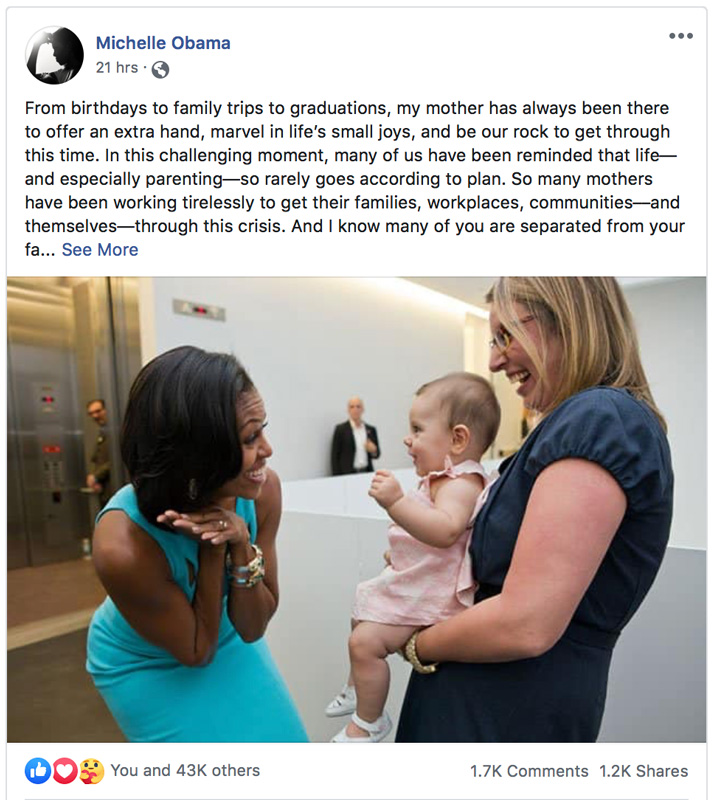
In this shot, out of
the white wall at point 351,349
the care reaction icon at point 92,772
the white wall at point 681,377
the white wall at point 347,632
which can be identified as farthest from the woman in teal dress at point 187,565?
the white wall at point 681,377

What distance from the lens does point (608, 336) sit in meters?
0.64

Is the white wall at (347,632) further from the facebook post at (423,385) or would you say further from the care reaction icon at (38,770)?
the care reaction icon at (38,770)

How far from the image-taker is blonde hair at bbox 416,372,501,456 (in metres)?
0.86

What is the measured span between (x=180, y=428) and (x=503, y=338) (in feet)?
1.49

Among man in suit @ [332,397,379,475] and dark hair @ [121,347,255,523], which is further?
man in suit @ [332,397,379,475]

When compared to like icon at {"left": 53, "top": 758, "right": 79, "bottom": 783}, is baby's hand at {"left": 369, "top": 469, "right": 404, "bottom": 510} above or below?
above

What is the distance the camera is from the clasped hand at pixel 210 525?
0.64 meters

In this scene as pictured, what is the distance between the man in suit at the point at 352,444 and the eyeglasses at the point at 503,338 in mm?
2638
